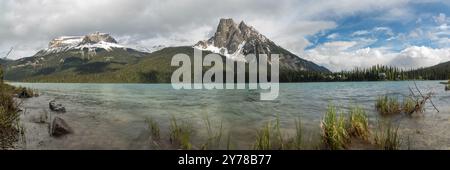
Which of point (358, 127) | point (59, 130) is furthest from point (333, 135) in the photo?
point (59, 130)

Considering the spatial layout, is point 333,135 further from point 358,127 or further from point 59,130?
point 59,130

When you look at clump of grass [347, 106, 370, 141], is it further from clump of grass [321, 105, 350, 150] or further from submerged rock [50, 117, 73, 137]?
submerged rock [50, 117, 73, 137]

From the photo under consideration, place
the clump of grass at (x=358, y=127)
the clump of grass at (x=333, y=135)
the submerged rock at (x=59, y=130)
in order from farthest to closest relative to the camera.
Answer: the submerged rock at (x=59, y=130), the clump of grass at (x=358, y=127), the clump of grass at (x=333, y=135)

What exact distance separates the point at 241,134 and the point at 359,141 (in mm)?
6595

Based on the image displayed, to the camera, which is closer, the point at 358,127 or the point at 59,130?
the point at 358,127

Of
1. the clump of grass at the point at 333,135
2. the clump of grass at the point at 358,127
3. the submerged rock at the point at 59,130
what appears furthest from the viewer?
the submerged rock at the point at 59,130

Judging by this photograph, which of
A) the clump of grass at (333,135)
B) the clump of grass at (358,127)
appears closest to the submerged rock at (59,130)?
the clump of grass at (333,135)

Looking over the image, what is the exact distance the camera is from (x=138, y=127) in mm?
21172

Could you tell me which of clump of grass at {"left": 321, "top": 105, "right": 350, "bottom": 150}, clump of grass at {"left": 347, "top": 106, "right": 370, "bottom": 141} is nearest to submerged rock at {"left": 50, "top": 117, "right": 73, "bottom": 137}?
clump of grass at {"left": 321, "top": 105, "right": 350, "bottom": 150}

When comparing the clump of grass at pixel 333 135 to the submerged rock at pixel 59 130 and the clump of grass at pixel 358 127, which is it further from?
the submerged rock at pixel 59 130

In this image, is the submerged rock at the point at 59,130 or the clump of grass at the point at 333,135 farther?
A: the submerged rock at the point at 59,130
